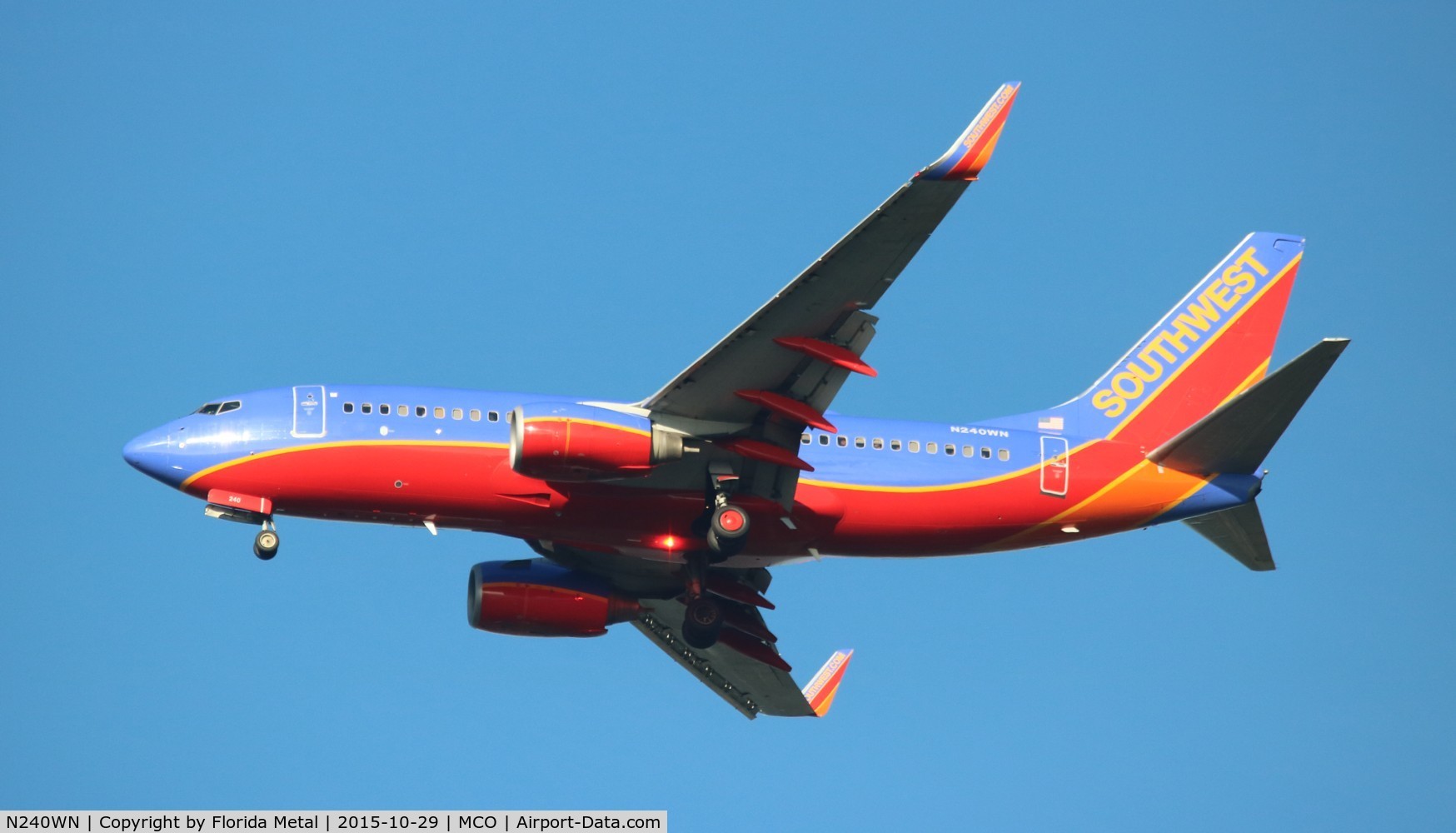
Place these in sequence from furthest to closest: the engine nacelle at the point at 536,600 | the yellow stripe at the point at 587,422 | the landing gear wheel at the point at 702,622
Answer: the engine nacelle at the point at 536,600 < the landing gear wheel at the point at 702,622 < the yellow stripe at the point at 587,422

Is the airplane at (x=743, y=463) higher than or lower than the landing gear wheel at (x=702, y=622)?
higher

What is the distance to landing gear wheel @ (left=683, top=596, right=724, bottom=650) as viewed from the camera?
49.5 m

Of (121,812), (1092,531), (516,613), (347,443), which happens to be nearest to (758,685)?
(516,613)

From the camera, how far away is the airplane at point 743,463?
4481cm

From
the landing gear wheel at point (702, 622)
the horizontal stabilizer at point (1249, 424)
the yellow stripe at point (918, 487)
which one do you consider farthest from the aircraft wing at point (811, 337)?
the horizontal stabilizer at point (1249, 424)

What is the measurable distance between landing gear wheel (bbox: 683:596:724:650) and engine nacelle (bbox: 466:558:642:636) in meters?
3.11

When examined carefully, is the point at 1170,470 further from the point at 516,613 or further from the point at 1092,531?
the point at 516,613

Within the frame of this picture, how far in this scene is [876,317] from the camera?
4284 cm

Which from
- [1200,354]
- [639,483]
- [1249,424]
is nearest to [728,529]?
[639,483]

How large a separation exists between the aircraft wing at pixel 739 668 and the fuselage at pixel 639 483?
5477 millimetres

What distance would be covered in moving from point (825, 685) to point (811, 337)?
16.4 metres

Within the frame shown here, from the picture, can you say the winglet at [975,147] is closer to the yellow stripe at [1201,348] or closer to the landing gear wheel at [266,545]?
the yellow stripe at [1201,348]

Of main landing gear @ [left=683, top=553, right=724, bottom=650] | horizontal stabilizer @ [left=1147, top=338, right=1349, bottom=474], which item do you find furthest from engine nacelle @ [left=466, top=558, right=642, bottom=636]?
horizontal stabilizer @ [left=1147, top=338, right=1349, bottom=474]

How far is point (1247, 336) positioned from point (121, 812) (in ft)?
99.5
